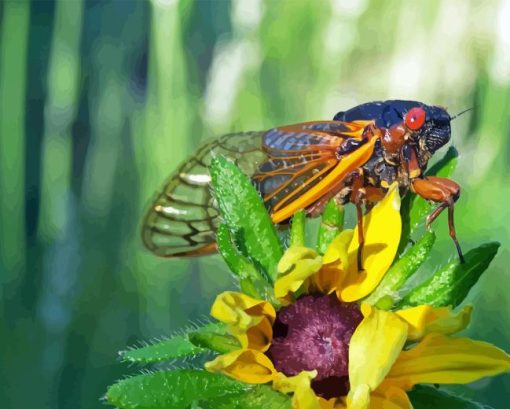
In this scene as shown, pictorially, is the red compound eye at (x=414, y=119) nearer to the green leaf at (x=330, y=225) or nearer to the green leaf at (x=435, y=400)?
the green leaf at (x=330, y=225)

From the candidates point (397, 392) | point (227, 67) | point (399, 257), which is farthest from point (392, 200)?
point (227, 67)

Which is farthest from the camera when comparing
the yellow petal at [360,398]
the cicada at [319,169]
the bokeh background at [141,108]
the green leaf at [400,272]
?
the bokeh background at [141,108]

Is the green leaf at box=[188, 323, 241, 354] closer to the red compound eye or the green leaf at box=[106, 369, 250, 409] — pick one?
the green leaf at box=[106, 369, 250, 409]

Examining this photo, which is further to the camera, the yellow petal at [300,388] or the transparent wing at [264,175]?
the transparent wing at [264,175]

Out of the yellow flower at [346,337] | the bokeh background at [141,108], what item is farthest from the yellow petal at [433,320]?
the bokeh background at [141,108]

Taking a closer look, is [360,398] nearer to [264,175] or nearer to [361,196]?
→ [361,196]

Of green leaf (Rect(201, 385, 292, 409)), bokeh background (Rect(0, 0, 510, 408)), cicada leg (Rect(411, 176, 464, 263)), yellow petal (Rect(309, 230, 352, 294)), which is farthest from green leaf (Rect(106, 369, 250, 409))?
bokeh background (Rect(0, 0, 510, 408))

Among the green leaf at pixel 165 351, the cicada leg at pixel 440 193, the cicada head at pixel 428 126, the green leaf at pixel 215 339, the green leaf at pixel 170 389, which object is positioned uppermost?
the cicada head at pixel 428 126

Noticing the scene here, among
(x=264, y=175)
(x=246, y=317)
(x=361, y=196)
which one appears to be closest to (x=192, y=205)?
(x=264, y=175)

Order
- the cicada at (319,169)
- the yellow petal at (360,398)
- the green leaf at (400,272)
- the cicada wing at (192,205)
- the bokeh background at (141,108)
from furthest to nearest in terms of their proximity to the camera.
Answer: the bokeh background at (141,108) → the cicada wing at (192,205) → the cicada at (319,169) → the green leaf at (400,272) → the yellow petal at (360,398)
